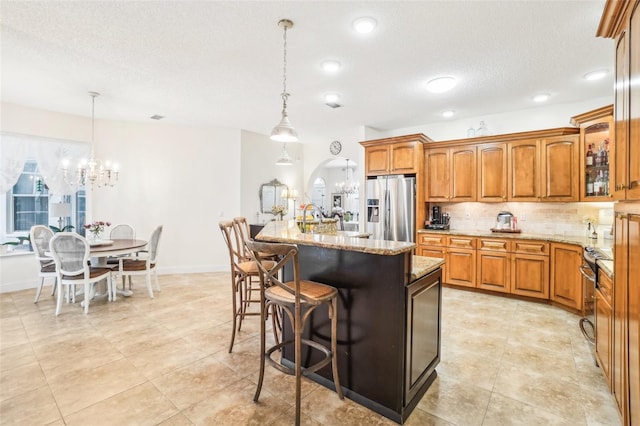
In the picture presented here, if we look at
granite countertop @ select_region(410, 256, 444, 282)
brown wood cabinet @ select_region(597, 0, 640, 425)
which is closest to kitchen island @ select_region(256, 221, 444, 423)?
granite countertop @ select_region(410, 256, 444, 282)

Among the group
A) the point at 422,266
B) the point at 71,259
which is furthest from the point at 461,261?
the point at 71,259

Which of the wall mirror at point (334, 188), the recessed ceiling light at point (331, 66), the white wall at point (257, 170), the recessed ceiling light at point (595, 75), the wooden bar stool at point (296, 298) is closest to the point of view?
the wooden bar stool at point (296, 298)

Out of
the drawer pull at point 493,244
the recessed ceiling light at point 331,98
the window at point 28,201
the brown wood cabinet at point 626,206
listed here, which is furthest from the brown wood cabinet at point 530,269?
the window at point 28,201

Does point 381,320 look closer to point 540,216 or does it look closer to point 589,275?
point 589,275

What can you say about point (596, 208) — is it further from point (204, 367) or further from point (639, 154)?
point (204, 367)

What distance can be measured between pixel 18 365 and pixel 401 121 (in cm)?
571

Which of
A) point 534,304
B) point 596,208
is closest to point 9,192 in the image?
point 534,304

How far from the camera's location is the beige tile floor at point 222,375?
198cm

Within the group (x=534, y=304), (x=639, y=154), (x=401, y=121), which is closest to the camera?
(x=639, y=154)

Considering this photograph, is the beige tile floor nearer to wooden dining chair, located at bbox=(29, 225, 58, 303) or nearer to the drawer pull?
wooden dining chair, located at bbox=(29, 225, 58, 303)

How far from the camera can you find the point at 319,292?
199cm

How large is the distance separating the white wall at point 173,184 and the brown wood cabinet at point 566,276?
5366 mm

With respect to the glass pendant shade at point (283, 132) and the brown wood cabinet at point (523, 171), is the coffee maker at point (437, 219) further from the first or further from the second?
the glass pendant shade at point (283, 132)

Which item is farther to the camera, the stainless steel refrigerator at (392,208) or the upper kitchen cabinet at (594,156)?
the stainless steel refrigerator at (392,208)
